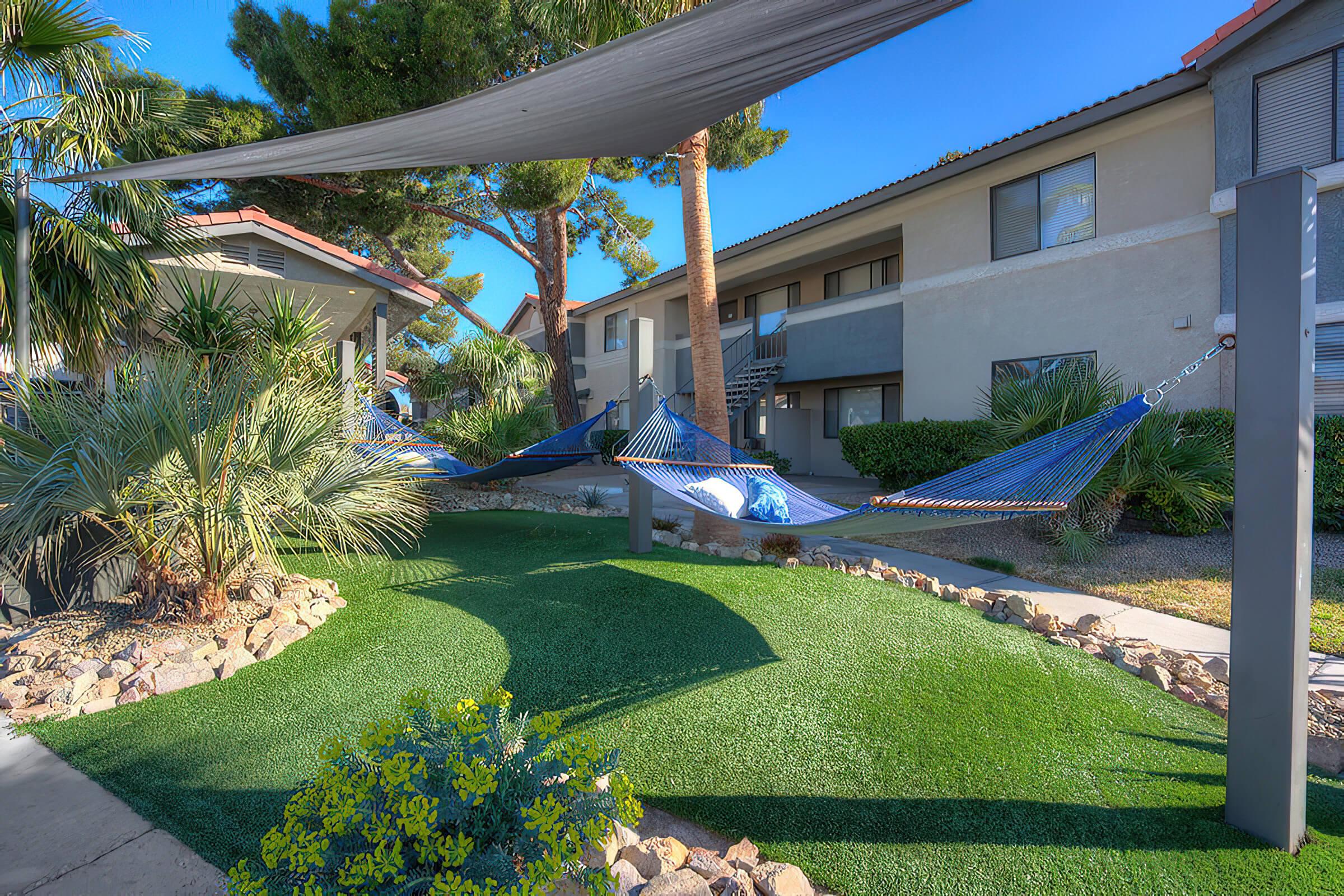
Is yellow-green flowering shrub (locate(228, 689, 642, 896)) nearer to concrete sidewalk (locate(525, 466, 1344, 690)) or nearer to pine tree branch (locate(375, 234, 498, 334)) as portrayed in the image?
concrete sidewalk (locate(525, 466, 1344, 690))

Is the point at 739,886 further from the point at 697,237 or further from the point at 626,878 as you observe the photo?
the point at 697,237

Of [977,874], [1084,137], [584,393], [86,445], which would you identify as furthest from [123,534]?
[584,393]

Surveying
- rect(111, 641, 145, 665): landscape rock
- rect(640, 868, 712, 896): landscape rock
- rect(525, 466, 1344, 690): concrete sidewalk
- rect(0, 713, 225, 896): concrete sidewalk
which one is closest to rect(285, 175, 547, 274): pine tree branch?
rect(525, 466, 1344, 690): concrete sidewalk

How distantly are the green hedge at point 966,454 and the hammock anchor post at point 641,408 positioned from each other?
3874 millimetres

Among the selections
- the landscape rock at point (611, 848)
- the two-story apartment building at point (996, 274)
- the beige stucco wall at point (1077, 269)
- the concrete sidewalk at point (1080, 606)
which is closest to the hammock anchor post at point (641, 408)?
the concrete sidewalk at point (1080, 606)

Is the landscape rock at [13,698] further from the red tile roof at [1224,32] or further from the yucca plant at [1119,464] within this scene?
the red tile roof at [1224,32]

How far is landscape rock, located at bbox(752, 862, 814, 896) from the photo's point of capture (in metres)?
1.79

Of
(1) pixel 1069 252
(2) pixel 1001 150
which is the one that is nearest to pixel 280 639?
(1) pixel 1069 252

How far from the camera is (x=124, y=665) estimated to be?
10.4 ft

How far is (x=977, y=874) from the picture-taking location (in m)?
1.90

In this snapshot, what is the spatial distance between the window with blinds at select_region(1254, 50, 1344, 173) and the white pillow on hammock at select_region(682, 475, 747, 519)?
21.5 feet

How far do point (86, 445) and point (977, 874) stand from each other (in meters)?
4.35

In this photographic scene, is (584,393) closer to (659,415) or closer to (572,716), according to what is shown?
(659,415)

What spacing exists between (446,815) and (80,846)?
1471 mm
